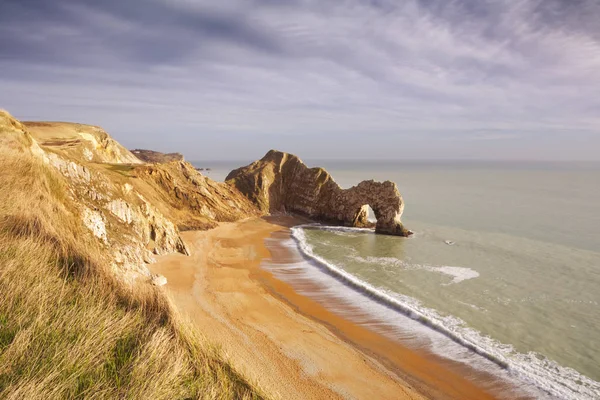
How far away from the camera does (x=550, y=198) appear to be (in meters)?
64.2

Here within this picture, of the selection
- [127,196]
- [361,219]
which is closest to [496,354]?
[127,196]

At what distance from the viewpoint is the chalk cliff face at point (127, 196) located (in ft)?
54.6

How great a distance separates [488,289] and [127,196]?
24.5m

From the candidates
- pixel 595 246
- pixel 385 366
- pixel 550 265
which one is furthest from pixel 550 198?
pixel 385 366

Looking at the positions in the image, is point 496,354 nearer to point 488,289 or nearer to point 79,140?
point 488,289

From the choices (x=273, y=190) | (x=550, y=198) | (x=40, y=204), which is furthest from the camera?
(x=550, y=198)

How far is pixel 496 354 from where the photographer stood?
520 inches

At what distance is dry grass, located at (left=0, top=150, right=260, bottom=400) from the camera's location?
3.91 m

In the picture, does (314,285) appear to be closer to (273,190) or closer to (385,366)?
(385,366)

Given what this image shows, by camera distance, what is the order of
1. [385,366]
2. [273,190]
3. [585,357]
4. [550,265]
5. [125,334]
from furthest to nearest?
1. [273,190]
2. [550,265]
3. [585,357]
4. [385,366]
5. [125,334]

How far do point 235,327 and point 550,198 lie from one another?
2831 inches

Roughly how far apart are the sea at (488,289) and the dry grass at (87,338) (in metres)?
11.7

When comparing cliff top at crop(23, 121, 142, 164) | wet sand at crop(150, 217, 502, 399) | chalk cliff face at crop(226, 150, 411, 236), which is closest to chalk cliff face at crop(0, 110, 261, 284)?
cliff top at crop(23, 121, 142, 164)

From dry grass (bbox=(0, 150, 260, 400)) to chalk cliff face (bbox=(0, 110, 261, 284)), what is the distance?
5.02 ft
